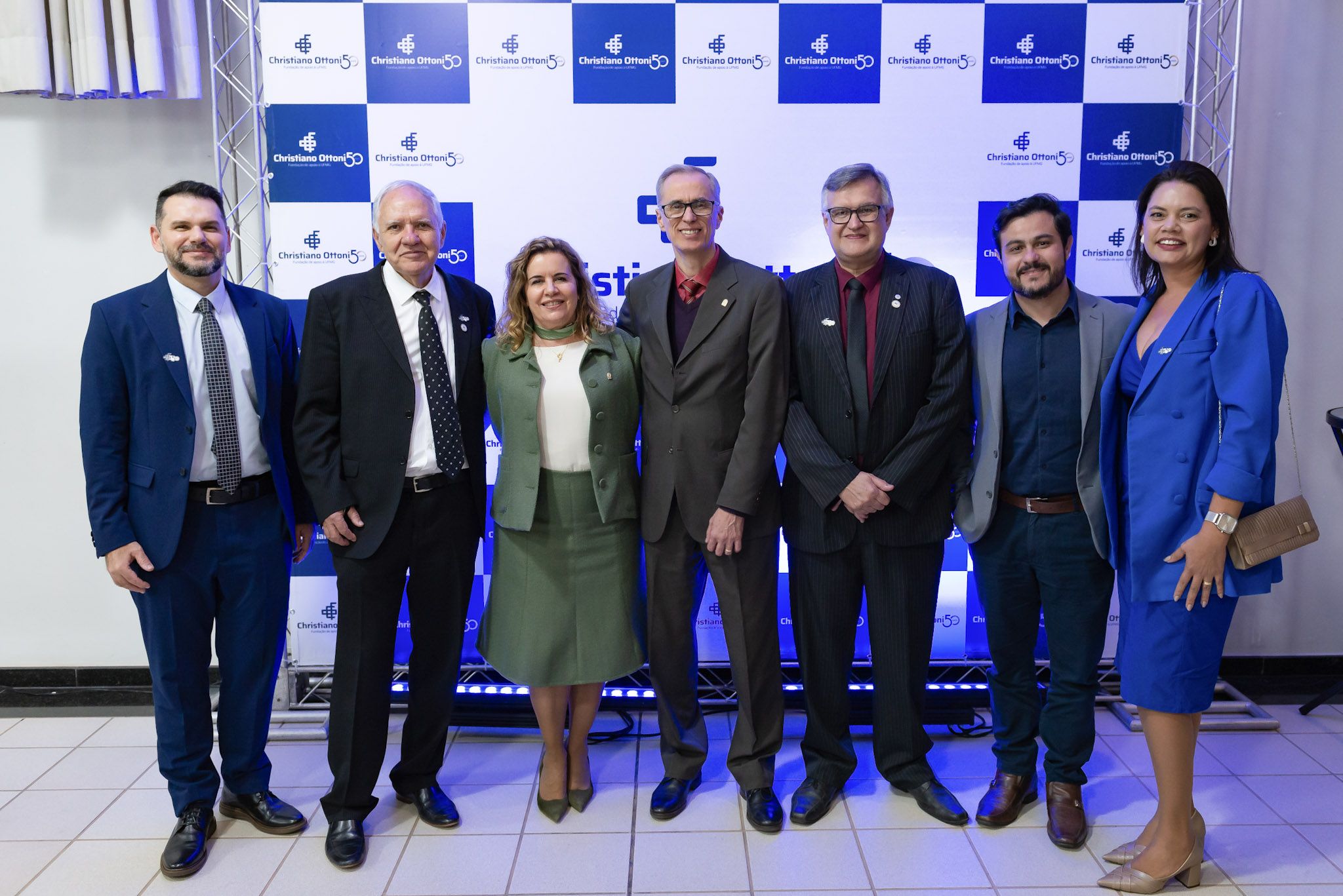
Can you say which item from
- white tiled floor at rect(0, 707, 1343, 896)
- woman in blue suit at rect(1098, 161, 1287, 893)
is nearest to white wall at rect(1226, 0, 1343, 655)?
white tiled floor at rect(0, 707, 1343, 896)

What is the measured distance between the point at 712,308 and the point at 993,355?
0.86 metres

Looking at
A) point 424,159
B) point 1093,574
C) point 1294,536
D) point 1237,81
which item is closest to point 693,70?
point 424,159

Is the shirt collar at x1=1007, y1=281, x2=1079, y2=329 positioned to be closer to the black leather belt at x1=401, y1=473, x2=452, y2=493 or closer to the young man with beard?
the young man with beard

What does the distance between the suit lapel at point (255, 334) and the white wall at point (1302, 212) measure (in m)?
3.78

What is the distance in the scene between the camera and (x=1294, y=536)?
227 centimetres

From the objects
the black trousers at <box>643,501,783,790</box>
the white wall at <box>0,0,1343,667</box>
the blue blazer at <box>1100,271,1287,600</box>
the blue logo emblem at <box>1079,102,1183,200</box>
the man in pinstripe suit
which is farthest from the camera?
the white wall at <box>0,0,1343,667</box>

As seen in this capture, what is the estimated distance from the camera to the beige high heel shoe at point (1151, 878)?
2467 millimetres

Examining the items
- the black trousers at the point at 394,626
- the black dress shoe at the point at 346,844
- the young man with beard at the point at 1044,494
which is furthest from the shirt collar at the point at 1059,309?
the black dress shoe at the point at 346,844

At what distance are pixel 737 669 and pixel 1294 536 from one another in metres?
1.55

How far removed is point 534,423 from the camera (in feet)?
8.90

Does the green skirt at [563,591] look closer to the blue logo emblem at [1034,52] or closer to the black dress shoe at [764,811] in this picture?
the black dress shoe at [764,811]

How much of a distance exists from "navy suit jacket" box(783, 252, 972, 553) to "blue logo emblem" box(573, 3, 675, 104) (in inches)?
46.5

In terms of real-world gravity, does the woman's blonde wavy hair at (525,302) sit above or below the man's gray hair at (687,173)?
below

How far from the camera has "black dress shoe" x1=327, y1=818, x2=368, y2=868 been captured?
2.63 m
